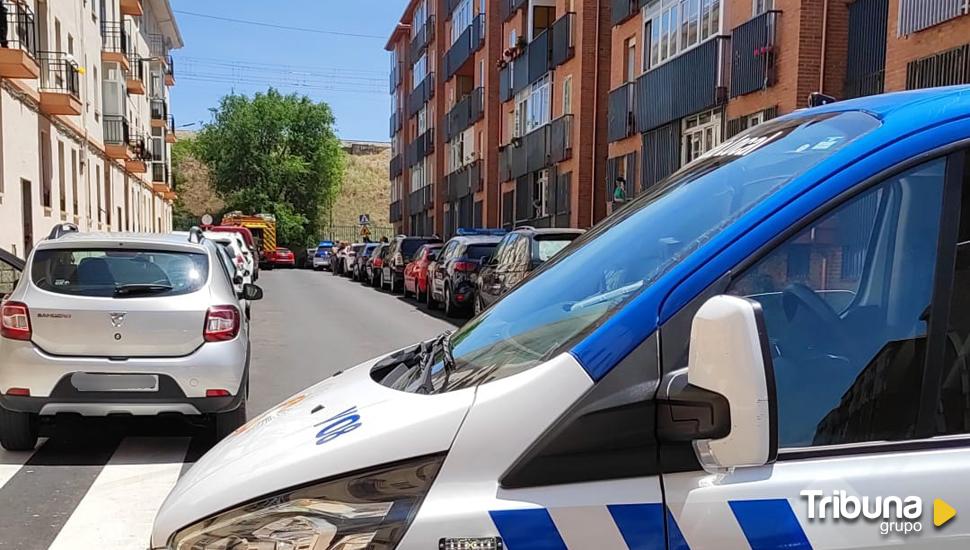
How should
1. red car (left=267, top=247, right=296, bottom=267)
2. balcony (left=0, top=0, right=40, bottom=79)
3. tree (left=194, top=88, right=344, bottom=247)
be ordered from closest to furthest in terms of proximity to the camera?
balcony (left=0, top=0, right=40, bottom=79), red car (left=267, top=247, right=296, bottom=267), tree (left=194, top=88, right=344, bottom=247)

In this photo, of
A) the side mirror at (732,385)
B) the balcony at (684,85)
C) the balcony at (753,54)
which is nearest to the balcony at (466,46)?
the balcony at (684,85)

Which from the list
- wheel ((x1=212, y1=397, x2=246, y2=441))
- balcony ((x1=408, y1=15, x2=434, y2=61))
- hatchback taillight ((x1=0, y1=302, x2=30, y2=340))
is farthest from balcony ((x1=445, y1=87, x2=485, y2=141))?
hatchback taillight ((x1=0, y1=302, x2=30, y2=340))

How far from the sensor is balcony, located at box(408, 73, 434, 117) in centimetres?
4775

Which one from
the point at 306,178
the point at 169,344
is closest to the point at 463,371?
the point at 169,344

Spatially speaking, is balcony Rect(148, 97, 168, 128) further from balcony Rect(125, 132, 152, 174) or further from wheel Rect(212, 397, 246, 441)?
wheel Rect(212, 397, 246, 441)

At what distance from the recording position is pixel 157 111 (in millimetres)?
49406

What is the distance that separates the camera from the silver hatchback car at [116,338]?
5.47 m

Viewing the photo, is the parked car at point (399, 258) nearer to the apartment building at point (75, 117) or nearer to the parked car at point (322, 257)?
the apartment building at point (75, 117)

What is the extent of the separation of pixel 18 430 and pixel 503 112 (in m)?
28.9

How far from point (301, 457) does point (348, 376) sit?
845 mm

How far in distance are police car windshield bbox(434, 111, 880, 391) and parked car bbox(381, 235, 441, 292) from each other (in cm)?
2165

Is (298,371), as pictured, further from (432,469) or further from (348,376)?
(432,469)

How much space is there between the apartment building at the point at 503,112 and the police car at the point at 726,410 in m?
22.5

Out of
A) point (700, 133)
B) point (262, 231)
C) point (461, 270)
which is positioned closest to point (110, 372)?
point (461, 270)
